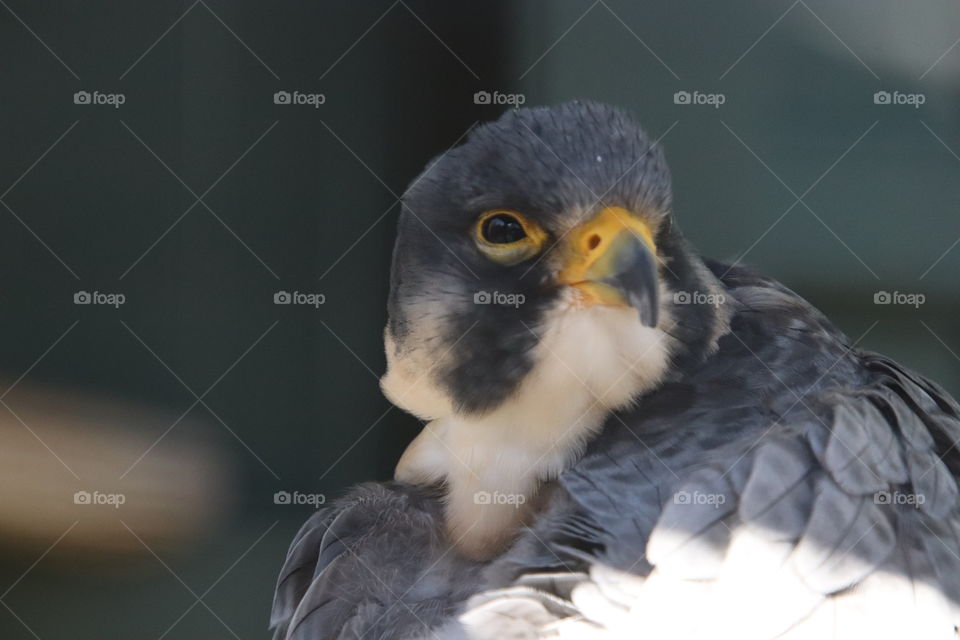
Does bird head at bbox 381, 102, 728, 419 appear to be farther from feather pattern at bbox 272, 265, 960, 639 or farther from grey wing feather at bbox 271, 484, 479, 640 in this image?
grey wing feather at bbox 271, 484, 479, 640

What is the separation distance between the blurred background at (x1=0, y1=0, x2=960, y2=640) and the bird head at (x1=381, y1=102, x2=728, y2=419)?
0.54 metres

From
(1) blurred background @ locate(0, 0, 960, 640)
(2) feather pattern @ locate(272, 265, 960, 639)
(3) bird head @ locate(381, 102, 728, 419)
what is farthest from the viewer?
(1) blurred background @ locate(0, 0, 960, 640)

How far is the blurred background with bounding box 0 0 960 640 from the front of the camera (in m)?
1.80

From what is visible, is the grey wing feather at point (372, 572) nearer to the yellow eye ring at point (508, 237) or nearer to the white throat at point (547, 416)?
the white throat at point (547, 416)

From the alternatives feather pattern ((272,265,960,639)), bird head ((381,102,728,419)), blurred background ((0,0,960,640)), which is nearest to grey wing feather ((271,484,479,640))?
feather pattern ((272,265,960,639))

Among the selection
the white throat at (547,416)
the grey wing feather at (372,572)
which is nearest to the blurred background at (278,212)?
the grey wing feather at (372,572)

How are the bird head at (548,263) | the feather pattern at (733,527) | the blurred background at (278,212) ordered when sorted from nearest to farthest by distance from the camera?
the feather pattern at (733,527)
the bird head at (548,263)
the blurred background at (278,212)

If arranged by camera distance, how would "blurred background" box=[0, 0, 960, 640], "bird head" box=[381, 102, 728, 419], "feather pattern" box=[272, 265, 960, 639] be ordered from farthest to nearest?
"blurred background" box=[0, 0, 960, 640] → "bird head" box=[381, 102, 728, 419] → "feather pattern" box=[272, 265, 960, 639]

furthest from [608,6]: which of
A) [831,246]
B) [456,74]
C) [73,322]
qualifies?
[73,322]

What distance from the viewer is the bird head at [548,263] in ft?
3.78

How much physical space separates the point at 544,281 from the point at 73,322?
1.13 metres

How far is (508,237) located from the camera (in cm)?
118

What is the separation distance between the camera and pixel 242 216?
6.31 feet

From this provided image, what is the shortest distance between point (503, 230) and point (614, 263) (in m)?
0.15
